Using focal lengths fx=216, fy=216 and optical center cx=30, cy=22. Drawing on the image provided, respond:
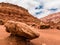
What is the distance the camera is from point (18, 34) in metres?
9.09

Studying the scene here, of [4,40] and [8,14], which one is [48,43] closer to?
[4,40]

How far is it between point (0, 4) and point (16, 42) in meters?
10.3

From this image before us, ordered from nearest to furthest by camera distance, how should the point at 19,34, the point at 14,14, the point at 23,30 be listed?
the point at 23,30
the point at 19,34
the point at 14,14

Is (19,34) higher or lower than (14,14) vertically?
higher

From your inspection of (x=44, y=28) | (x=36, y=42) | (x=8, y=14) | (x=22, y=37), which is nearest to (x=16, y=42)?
(x=22, y=37)

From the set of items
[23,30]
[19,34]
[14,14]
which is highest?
[23,30]

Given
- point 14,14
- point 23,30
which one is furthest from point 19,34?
point 14,14

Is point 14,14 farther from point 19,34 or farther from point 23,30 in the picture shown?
point 23,30

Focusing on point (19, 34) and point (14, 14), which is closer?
point (19, 34)

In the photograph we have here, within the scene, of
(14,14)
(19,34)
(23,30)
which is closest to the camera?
(23,30)

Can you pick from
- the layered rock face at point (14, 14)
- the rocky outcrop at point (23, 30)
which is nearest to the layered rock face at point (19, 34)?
the rocky outcrop at point (23, 30)

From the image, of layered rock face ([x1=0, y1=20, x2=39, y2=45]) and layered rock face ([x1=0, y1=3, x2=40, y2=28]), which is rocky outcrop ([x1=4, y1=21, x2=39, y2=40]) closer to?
layered rock face ([x1=0, y1=20, x2=39, y2=45])

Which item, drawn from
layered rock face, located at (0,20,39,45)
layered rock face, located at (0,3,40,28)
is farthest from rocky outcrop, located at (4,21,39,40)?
layered rock face, located at (0,3,40,28)

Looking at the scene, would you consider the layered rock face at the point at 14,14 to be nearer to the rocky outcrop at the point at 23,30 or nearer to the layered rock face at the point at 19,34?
the layered rock face at the point at 19,34
